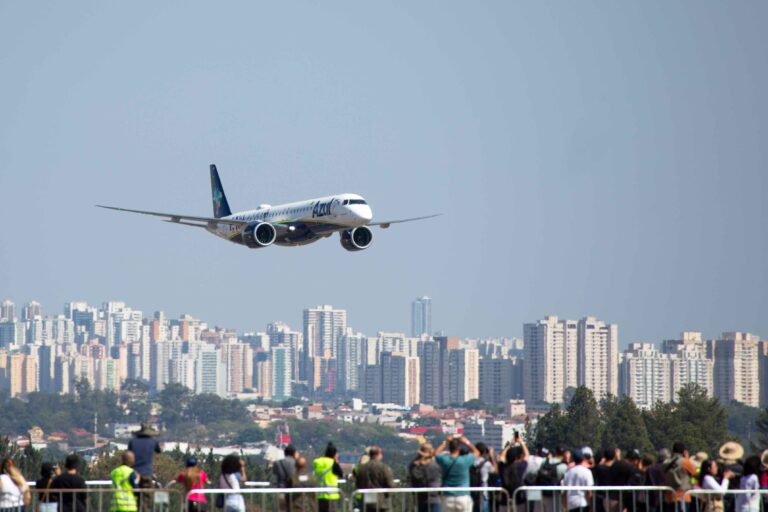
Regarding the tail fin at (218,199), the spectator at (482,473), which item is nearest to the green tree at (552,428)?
the tail fin at (218,199)

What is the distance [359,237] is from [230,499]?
151 feet

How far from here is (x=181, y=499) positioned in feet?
74.6

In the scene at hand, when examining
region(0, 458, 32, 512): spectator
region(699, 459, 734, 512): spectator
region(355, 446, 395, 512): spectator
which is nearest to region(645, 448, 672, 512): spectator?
region(699, 459, 734, 512): spectator

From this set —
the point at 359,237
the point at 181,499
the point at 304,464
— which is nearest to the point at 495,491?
the point at 304,464

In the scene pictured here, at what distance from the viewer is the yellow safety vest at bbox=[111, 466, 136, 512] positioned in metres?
22.6

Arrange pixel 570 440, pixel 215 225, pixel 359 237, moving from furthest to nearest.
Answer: pixel 570 440 < pixel 215 225 < pixel 359 237

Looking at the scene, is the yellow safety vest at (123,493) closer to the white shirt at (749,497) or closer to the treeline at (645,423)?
the white shirt at (749,497)

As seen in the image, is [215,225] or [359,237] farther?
[215,225]

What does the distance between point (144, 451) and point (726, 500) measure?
8.94 metres

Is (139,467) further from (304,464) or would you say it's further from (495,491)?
(495,491)

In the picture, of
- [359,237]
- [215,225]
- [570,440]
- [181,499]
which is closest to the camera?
[181,499]

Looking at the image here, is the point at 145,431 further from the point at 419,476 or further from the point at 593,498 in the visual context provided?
the point at 593,498

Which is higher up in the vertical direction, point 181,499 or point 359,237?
point 359,237

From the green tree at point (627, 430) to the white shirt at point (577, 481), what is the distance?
83617 millimetres
